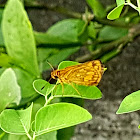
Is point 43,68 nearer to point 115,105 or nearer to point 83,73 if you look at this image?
point 83,73

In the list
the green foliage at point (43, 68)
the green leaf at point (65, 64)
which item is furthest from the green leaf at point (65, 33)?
the green leaf at point (65, 64)

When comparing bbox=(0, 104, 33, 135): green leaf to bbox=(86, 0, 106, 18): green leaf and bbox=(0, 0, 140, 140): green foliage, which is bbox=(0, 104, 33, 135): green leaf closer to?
bbox=(0, 0, 140, 140): green foliage

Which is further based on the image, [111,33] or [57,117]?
[111,33]

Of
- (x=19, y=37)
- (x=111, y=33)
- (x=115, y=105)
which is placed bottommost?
(x=115, y=105)

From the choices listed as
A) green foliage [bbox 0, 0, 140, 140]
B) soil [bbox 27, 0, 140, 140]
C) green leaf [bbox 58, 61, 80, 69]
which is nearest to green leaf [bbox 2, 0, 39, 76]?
green foliage [bbox 0, 0, 140, 140]

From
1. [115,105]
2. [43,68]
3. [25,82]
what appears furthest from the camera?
[115,105]

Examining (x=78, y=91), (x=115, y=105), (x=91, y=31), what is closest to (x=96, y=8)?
(x=91, y=31)
